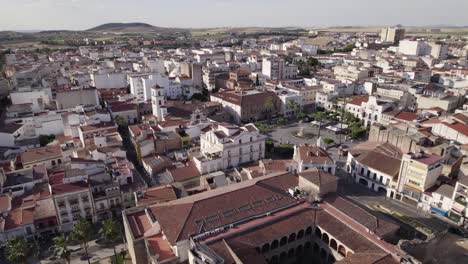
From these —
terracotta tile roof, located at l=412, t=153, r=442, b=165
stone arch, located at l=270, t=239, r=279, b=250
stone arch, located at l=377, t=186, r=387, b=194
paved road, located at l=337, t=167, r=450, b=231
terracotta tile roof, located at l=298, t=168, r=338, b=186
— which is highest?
terracotta tile roof, located at l=298, t=168, r=338, b=186

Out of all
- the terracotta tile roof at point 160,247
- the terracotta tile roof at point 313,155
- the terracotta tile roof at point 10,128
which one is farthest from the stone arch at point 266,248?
the terracotta tile roof at point 10,128

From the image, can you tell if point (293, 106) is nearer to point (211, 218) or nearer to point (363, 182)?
point (363, 182)

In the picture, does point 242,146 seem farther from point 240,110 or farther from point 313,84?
point 313,84

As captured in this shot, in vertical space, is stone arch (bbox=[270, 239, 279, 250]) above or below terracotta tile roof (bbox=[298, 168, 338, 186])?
below

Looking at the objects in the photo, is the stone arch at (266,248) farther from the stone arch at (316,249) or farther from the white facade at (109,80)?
the white facade at (109,80)

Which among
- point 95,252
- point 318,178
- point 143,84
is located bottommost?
point 95,252

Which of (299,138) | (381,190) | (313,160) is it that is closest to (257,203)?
(313,160)

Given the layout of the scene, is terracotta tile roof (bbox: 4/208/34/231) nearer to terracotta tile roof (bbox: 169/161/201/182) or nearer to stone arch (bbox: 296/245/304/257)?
terracotta tile roof (bbox: 169/161/201/182)

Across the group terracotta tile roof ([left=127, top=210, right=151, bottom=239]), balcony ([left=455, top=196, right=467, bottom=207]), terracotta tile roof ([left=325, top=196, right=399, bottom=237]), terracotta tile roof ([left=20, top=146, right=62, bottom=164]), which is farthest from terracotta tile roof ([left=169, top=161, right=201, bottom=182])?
balcony ([left=455, top=196, right=467, bottom=207])

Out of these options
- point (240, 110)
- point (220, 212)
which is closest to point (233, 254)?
point (220, 212)
